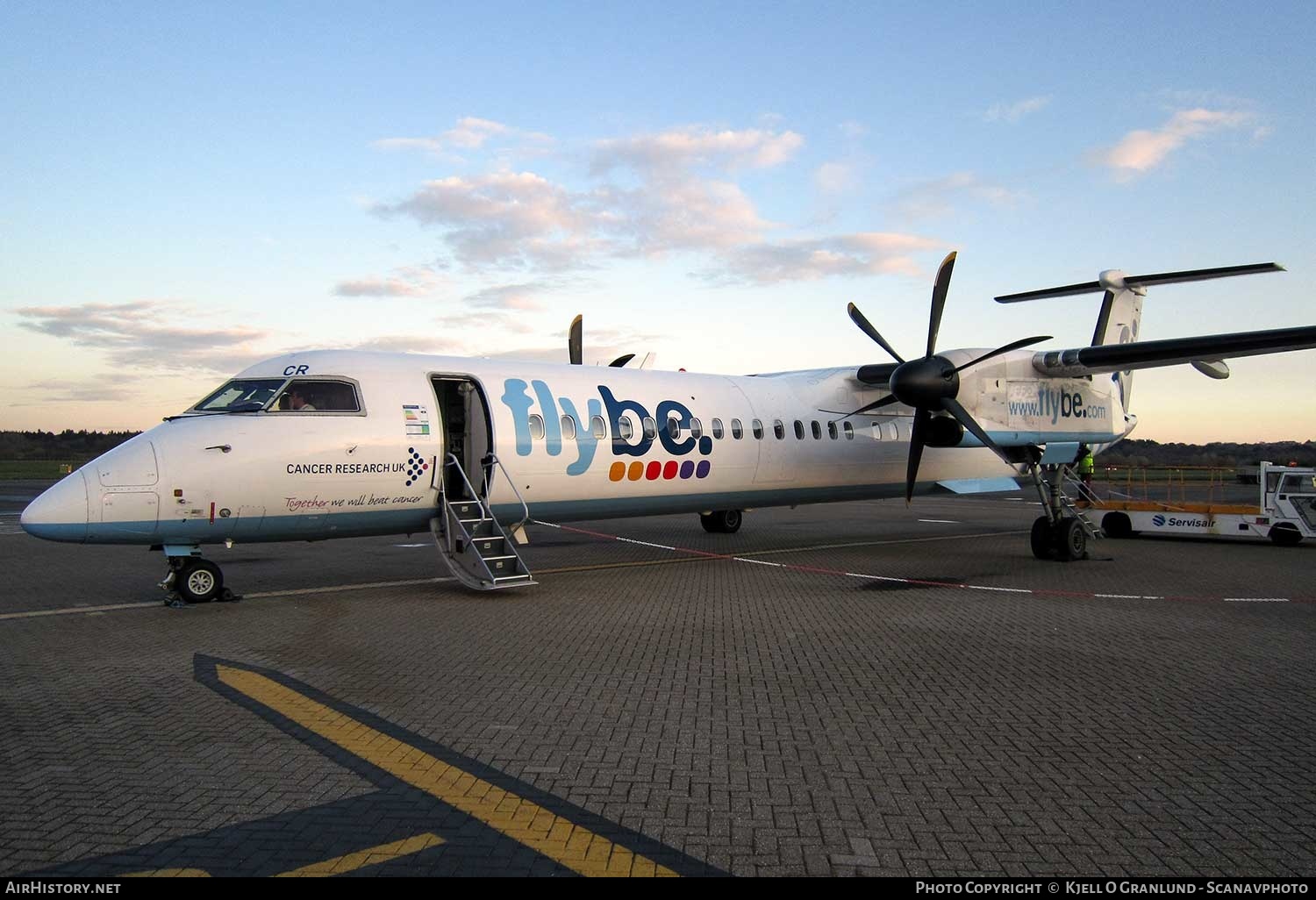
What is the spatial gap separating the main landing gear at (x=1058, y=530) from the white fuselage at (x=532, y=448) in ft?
3.36

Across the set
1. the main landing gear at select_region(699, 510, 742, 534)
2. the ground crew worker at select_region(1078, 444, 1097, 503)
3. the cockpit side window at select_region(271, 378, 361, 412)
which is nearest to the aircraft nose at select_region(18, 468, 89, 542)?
the cockpit side window at select_region(271, 378, 361, 412)

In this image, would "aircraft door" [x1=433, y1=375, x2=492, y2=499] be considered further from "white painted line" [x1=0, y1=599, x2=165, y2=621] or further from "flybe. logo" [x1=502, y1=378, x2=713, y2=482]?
"white painted line" [x1=0, y1=599, x2=165, y2=621]

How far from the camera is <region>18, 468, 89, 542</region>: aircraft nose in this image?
380 inches

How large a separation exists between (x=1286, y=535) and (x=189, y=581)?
19.3 metres

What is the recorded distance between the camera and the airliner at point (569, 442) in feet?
34.6

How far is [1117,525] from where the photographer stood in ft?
65.2

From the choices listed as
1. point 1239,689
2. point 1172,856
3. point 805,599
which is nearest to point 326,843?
point 1172,856

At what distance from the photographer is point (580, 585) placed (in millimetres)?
12688

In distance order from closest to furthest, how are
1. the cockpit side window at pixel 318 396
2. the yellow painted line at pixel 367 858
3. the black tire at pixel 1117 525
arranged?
the yellow painted line at pixel 367 858 < the cockpit side window at pixel 318 396 < the black tire at pixel 1117 525

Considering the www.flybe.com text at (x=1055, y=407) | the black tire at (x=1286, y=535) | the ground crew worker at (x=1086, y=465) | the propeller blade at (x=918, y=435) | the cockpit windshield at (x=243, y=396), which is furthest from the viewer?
the black tire at (x=1286, y=535)

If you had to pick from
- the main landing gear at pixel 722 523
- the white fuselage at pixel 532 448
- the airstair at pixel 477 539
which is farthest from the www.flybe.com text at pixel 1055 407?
the airstair at pixel 477 539

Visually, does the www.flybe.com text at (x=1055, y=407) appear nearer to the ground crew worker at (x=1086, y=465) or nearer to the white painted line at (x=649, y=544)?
the ground crew worker at (x=1086, y=465)

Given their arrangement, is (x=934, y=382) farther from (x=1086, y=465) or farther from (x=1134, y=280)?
(x=1086, y=465)

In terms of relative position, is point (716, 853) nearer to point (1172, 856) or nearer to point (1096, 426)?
point (1172, 856)
